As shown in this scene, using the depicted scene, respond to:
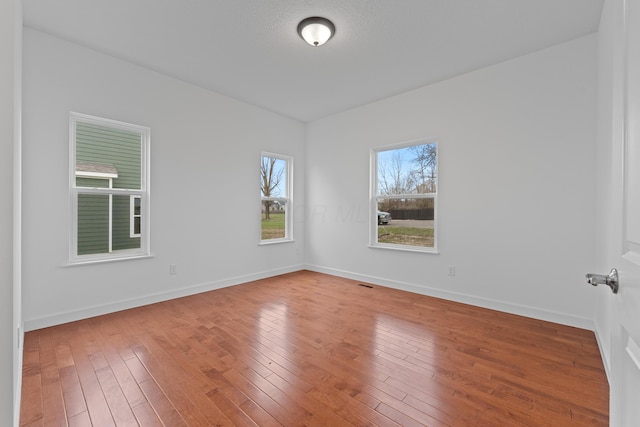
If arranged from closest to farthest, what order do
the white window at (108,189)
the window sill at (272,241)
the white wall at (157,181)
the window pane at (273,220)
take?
the white wall at (157,181)
the white window at (108,189)
the window sill at (272,241)
the window pane at (273,220)

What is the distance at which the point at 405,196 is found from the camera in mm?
4230

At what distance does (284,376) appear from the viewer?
2.00 metres

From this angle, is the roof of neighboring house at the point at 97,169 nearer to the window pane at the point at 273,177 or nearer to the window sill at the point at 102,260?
the window sill at the point at 102,260

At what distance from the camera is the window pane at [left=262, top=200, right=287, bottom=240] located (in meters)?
4.89

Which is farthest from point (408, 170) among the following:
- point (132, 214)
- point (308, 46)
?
point (132, 214)

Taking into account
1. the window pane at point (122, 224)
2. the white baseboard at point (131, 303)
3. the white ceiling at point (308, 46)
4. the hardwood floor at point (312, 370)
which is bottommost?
the hardwood floor at point (312, 370)

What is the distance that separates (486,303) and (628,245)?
9.93ft

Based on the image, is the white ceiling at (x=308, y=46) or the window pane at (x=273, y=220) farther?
the window pane at (x=273, y=220)

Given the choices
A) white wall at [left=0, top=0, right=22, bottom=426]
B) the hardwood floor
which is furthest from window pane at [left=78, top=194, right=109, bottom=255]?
white wall at [left=0, top=0, right=22, bottom=426]

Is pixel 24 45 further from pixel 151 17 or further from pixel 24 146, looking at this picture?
pixel 151 17

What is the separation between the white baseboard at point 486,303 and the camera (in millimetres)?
2854

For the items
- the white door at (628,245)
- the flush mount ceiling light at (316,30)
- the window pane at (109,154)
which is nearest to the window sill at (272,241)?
the window pane at (109,154)

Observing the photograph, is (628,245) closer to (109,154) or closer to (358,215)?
(358,215)

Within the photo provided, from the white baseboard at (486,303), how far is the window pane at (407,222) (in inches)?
23.7
